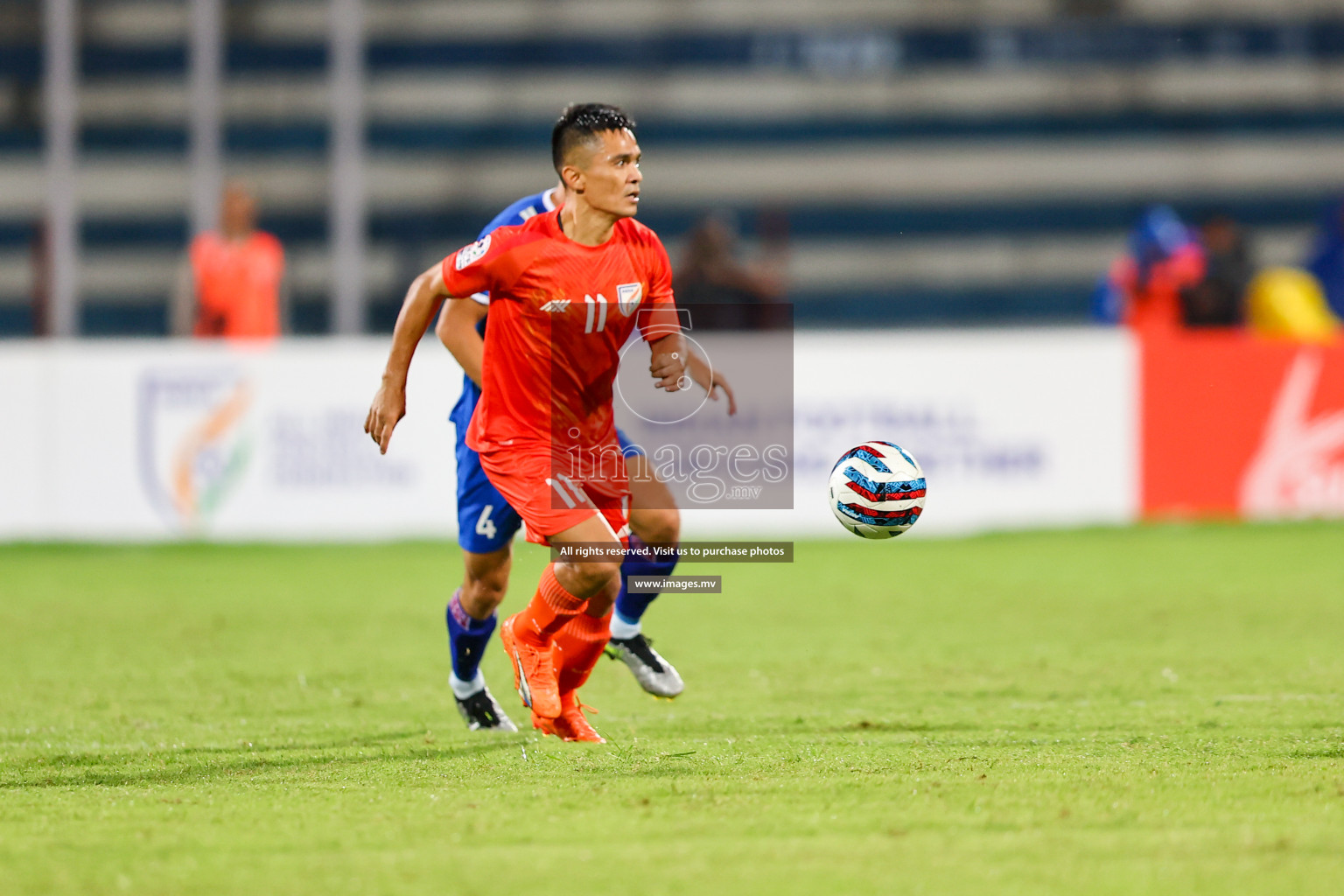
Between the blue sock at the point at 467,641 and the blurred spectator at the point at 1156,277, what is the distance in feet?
33.2

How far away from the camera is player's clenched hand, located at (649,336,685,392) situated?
586cm

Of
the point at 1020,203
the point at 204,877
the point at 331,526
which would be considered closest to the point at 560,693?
the point at 204,877

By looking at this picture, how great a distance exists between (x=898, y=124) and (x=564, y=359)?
15807 millimetres

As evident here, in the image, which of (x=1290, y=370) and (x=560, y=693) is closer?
(x=560, y=693)

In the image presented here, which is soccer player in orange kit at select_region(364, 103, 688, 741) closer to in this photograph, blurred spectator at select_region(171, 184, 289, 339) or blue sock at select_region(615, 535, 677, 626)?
blue sock at select_region(615, 535, 677, 626)

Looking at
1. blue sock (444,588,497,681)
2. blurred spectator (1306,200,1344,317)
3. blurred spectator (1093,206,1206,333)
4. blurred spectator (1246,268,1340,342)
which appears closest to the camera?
blue sock (444,588,497,681)

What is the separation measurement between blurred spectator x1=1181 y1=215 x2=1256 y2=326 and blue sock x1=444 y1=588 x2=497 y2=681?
10.2m

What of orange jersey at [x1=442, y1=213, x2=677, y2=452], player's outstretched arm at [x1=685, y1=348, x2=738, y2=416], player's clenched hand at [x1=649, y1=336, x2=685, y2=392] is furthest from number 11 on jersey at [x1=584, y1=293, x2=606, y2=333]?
player's outstretched arm at [x1=685, y1=348, x2=738, y2=416]

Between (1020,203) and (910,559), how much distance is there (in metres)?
A: 9.58

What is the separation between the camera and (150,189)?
1858 cm

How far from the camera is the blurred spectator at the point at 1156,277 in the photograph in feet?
50.1

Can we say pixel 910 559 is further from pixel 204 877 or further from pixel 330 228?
pixel 204 877

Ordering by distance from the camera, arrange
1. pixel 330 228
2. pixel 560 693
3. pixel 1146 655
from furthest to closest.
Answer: pixel 330 228
pixel 1146 655
pixel 560 693

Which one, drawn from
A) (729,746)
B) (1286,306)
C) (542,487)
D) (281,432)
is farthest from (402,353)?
(1286,306)
